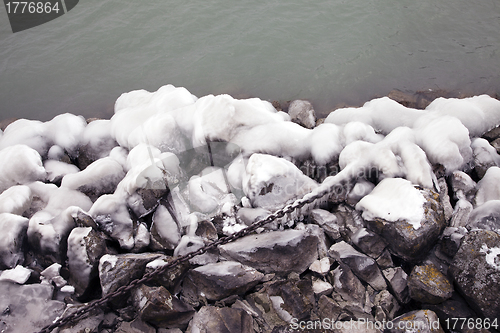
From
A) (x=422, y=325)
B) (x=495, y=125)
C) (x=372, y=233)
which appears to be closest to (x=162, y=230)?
(x=372, y=233)

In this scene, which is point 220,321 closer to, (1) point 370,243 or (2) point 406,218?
(1) point 370,243

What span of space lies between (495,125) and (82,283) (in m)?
6.64

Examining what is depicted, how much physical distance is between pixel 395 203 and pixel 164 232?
288 centimetres

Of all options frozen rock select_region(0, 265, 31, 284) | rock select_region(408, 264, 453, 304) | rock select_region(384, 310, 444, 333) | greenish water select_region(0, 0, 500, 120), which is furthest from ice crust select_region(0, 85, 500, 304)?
greenish water select_region(0, 0, 500, 120)

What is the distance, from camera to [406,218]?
377cm

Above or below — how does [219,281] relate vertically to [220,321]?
above

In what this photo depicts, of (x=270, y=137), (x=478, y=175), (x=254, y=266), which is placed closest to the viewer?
(x=254, y=266)

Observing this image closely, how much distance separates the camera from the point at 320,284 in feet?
12.0

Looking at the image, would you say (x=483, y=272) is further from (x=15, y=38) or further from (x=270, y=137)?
(x=15, y=38)

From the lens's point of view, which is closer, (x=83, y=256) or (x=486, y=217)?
(x=83, y=256)

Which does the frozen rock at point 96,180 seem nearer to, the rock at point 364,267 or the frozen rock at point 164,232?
the frozen rock at point 164,232

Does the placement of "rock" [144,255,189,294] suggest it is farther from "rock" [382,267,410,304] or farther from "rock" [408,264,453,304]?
"rock" [408,264,453,304]

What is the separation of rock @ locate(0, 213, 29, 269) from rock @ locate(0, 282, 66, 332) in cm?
34

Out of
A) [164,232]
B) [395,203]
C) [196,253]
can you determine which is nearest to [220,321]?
[196,253]
